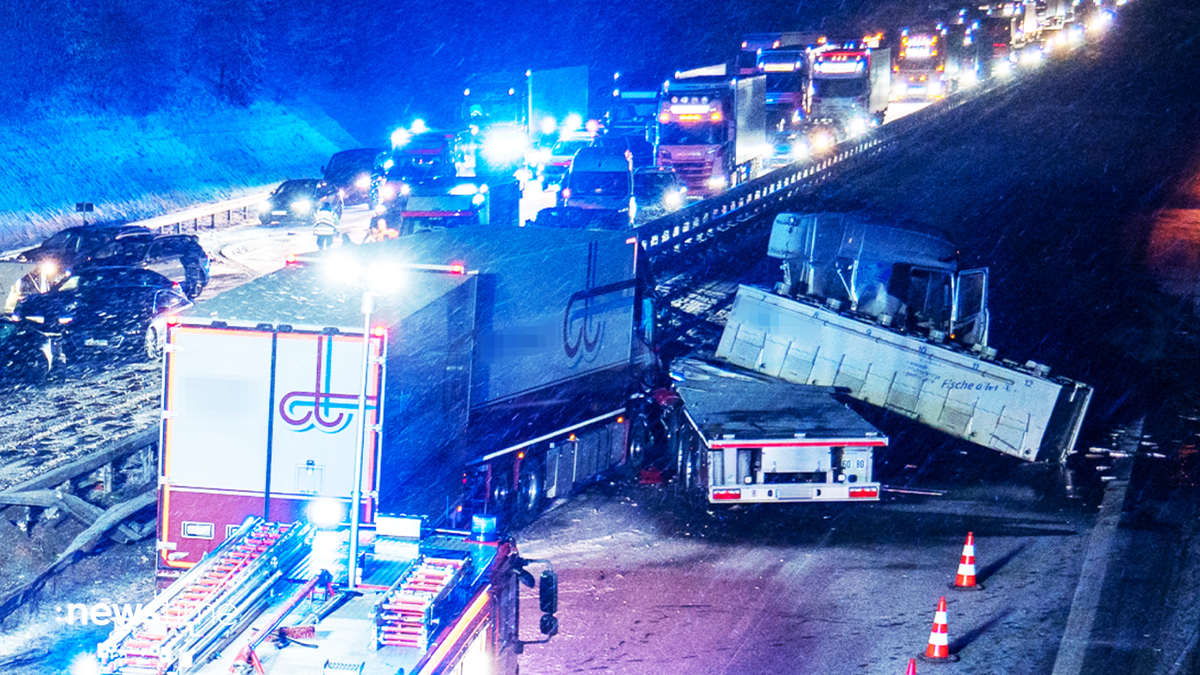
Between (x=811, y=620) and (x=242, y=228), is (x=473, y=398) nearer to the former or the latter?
(x=811, y=620)

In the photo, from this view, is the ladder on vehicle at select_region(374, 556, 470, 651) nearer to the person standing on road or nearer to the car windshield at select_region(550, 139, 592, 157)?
the person standing on road

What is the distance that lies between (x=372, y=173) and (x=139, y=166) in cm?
747

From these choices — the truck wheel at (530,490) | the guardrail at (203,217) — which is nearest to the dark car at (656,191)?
the guardrail at (203,217)

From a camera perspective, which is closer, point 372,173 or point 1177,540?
point 1177,540

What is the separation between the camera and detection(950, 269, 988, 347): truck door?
19188 millimetres

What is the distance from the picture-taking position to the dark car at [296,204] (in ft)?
117

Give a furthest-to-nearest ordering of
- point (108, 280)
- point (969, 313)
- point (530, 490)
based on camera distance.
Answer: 1. point (108, 280)
2. point (969, 313)
3. point (530, 490)

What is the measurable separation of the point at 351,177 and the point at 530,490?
25.8 m

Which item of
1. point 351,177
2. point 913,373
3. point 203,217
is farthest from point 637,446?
point 203,217

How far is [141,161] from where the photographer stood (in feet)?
129

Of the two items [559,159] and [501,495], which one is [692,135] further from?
[501,495]

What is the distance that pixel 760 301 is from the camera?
62.3ft

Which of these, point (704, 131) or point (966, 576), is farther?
point (704, 131)

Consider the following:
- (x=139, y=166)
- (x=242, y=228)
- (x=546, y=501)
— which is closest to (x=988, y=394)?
(x=546, y=501)
